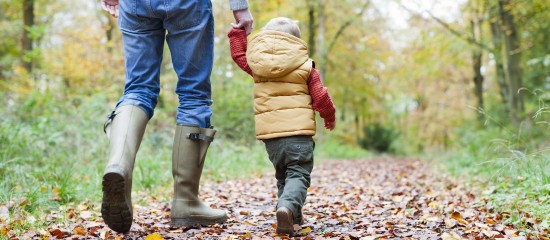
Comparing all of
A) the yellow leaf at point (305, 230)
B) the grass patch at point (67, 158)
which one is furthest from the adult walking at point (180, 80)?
the grass patch at point (67, 158)

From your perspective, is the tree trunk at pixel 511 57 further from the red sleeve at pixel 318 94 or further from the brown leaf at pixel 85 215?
the brown leaf at pixel 85 215

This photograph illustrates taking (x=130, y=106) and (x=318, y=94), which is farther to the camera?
(x=318, y=94)

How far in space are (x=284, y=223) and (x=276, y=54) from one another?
100 centimetres

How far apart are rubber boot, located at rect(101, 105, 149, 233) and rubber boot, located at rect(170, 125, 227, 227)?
274 mm

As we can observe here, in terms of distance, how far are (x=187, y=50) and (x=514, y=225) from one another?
7.41 feet

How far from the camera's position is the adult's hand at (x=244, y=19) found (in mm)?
2770

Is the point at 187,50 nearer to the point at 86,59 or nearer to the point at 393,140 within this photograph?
the point at 86,59

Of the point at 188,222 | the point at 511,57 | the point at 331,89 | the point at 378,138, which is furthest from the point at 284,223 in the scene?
the point at 378,138

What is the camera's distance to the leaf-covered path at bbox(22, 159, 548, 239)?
2.63m

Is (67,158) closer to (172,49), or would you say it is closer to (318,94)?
(172,49)

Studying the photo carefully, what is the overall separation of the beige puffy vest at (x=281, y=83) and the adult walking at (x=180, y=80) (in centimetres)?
19

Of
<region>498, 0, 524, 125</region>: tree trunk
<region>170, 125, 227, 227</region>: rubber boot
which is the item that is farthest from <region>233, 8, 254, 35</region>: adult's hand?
<region>498, 0, 524, 125</region>: tree trunk

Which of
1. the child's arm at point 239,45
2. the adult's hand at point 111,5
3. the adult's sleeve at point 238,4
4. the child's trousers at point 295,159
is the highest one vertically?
the adult's hand at point 111,5

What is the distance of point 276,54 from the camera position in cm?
281
